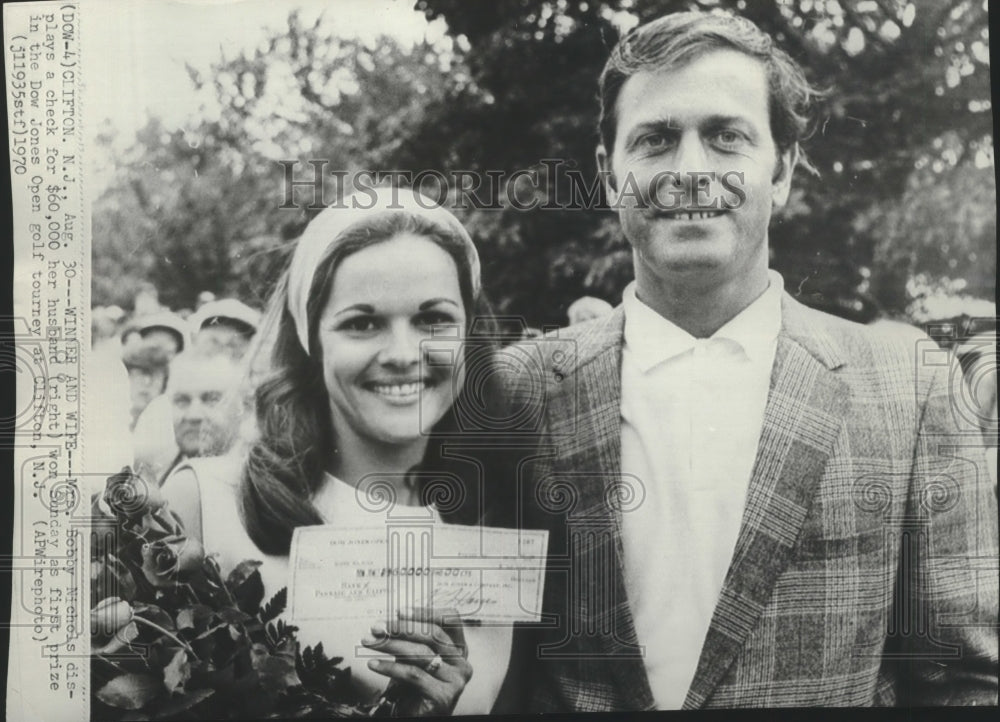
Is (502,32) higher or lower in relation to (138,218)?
higher

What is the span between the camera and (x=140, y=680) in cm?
270

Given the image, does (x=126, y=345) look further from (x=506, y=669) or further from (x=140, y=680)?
(x=506, y=669)

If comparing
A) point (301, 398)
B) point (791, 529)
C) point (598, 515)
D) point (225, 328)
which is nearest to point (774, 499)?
point (791, 529)

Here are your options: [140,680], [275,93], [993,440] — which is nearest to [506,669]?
[140,680]

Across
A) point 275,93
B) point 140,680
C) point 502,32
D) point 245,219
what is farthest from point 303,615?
point 502,32

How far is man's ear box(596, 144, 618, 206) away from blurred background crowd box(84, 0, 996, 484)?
3 cm

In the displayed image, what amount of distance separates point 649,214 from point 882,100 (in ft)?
2.44

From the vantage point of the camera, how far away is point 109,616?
8.86 feet

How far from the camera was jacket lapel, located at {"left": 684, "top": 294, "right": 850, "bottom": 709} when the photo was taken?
2713 mm

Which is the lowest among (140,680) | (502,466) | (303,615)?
(140,680)

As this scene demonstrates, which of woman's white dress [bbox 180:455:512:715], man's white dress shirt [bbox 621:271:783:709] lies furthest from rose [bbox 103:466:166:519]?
man's white dress shirt [bbox 621:271:783:709]

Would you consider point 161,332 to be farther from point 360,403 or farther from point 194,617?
point 194,617

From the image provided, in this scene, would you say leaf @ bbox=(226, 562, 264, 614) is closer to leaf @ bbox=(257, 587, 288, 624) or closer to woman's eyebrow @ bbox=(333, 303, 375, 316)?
leaf @ bbox=(257, 587, 288, 624)

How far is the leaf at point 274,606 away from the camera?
2699 millimetres
